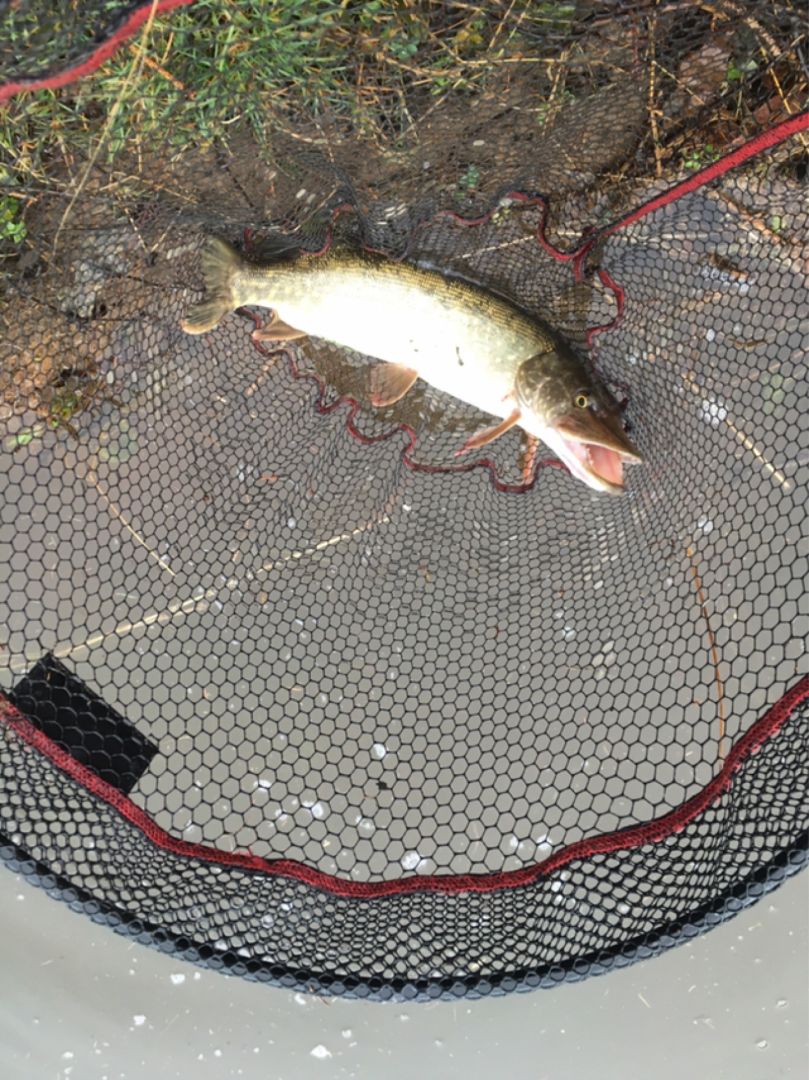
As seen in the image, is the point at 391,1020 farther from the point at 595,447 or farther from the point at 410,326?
the point at 410,326

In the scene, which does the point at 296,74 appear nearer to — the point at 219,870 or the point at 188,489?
the point at 188,489

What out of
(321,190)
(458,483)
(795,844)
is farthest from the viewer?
(458,483)

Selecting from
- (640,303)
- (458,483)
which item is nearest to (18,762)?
(458,483)

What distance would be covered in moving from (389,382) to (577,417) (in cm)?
45

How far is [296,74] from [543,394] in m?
0.79

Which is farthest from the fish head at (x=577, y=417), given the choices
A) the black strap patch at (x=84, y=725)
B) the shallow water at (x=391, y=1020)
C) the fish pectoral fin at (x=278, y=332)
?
the shallow water at (x=391, y=1020)

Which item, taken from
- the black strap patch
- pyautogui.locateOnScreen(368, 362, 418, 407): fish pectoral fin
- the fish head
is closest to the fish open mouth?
the fish head

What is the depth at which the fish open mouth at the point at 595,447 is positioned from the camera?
1.76 meters

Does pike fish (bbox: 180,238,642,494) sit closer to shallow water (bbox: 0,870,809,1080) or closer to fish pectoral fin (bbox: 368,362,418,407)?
fish pectoral fin (bbox: 368,362,418,407)

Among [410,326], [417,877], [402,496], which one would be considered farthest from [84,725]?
[410,326]

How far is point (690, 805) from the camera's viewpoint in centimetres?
145

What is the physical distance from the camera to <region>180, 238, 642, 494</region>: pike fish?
184cm

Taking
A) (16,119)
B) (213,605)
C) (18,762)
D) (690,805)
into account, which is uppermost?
(16,119)

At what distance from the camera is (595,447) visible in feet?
5.97
